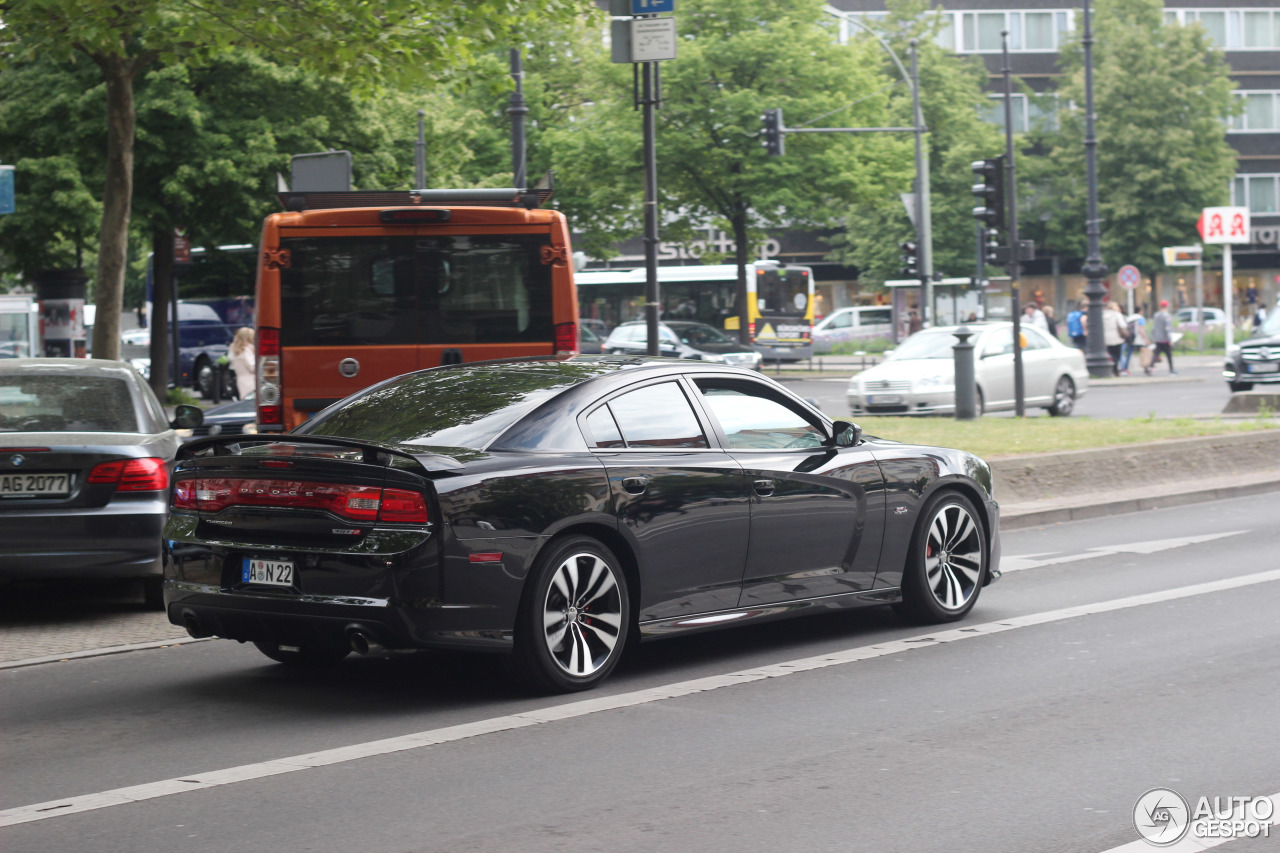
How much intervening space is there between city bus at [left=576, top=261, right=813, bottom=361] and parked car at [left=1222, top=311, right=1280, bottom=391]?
64.0 feet

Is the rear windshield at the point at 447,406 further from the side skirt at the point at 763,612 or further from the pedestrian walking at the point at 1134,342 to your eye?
the pedestrian walking at the point at 1134,342

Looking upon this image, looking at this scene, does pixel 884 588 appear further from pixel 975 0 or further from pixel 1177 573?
pixel 975 0

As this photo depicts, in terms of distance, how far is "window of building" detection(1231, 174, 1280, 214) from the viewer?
7481 cm

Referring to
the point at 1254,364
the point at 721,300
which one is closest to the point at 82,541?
the point at 1254,364

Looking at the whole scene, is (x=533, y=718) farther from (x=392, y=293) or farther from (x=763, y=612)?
(x=392, y=293)

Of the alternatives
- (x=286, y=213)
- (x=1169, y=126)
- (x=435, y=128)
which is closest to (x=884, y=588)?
(x=286, y=213)

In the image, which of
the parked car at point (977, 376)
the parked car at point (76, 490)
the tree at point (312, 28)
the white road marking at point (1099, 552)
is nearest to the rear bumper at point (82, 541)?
the parked car at point (76, 490)

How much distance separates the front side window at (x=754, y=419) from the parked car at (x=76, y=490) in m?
3.32

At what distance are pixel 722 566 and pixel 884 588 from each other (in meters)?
1.25

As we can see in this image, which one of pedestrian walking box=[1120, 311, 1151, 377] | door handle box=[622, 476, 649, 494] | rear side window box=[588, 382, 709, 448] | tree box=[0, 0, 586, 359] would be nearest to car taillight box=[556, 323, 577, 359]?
tree box=[0, 0, 586, 359]

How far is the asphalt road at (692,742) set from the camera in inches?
190

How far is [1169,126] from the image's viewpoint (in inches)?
2473

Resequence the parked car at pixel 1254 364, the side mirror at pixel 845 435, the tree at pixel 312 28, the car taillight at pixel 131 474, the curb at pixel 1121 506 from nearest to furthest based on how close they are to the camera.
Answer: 1. the side mirror at pixel 845 435
2. the car taillight at pixel 131 474
3. the curb at pixel 1121 506
4. the tree at pixel 312 28
5. the parked car at pixel 1254 364

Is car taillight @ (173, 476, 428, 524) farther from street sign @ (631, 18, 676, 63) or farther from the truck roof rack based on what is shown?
street sign @ (631, 18, 676, 63)
